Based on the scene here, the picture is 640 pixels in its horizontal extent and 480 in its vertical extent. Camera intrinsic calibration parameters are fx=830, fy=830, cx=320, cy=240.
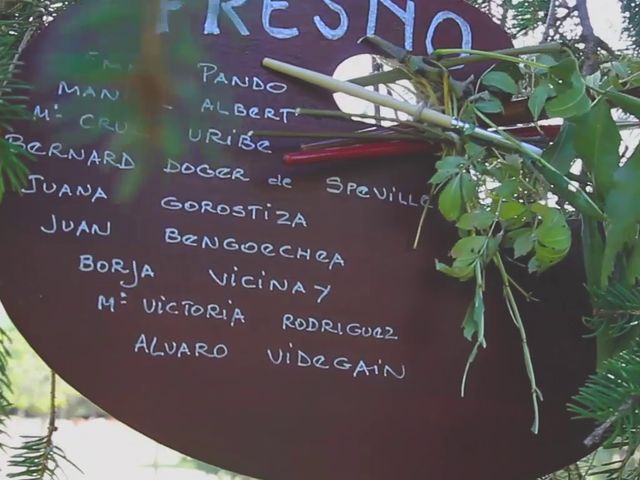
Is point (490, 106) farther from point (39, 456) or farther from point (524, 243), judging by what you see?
point (39, 456)

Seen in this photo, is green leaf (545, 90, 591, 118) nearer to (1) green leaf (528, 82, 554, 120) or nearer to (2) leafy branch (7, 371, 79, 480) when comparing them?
(1) green leaf (528, 82, 554, 120)

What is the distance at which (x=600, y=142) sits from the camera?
39 centimetres

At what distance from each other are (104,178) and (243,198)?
69 mm

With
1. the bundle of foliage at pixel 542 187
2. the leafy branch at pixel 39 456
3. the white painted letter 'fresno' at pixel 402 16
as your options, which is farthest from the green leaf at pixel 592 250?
the leafy branch at pixel 39 456

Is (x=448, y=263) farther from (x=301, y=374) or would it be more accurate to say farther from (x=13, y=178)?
(x=13, y=178)

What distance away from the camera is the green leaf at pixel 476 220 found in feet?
1.31

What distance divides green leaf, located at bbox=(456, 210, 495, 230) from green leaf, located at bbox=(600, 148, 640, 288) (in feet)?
0.18

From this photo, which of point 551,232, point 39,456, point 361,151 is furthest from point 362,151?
point 39,456

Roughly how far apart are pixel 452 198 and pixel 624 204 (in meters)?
0.08

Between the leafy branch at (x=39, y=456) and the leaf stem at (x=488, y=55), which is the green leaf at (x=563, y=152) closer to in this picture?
the leaf stem at (x=488, y=55)

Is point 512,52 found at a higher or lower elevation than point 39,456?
higher

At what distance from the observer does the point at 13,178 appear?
367mm

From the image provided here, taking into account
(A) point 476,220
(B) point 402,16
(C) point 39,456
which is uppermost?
(B) point 402,16

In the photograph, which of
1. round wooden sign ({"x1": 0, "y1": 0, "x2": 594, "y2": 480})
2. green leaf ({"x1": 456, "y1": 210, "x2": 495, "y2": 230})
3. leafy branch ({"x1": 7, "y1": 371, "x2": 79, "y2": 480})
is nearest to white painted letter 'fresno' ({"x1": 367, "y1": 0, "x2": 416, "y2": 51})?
round wooden sign ({"x1": 0, "y1": 0, "x2": 594, "y2": 480})
